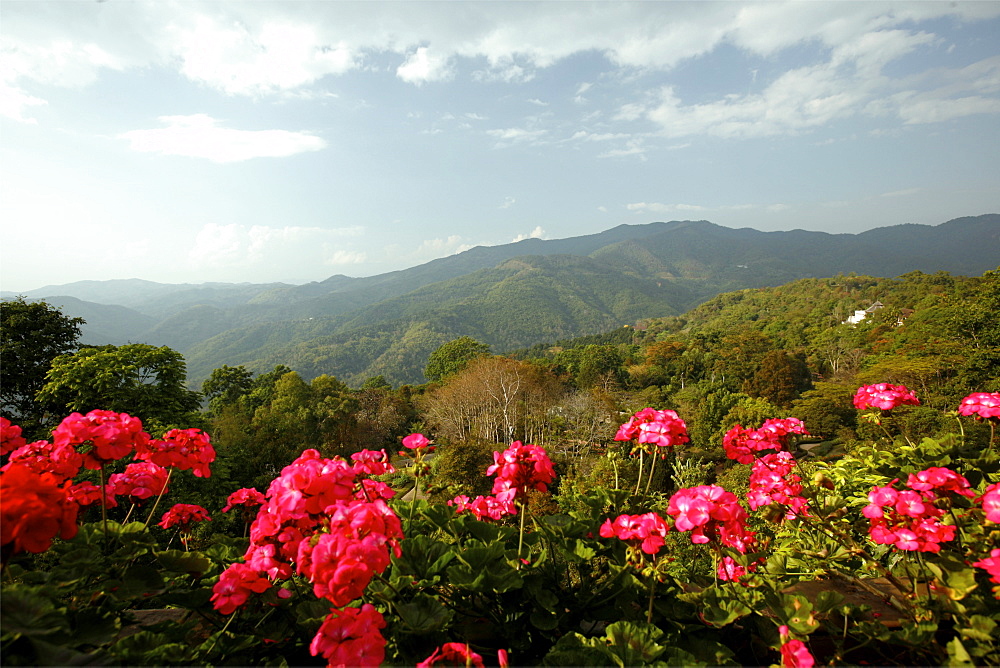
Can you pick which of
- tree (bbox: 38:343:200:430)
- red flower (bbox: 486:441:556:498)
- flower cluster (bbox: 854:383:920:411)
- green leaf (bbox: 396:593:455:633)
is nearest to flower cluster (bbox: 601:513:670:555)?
red flower (bbox: 486:441:556:498)

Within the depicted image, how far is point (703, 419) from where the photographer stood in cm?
1948

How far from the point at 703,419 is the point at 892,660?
19.8 m

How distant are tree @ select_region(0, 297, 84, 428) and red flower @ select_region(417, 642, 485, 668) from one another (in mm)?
14584

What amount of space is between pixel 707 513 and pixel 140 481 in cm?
267

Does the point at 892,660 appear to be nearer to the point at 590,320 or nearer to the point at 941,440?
the point at 941,440

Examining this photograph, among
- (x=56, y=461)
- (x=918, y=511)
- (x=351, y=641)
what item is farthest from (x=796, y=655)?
(x=56, y=461)

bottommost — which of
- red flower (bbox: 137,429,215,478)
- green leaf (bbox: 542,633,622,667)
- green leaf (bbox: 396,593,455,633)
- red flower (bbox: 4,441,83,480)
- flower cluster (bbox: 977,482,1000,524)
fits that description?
green leaf (bbox: 542,633,622,667)

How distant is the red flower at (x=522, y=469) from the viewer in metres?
1.80

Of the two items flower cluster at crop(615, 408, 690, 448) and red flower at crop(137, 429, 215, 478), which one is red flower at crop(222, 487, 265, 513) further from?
flower cluster at crop(615, 408, 690, 448)

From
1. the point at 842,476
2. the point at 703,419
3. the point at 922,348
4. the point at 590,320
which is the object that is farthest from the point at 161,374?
the point at 590,320

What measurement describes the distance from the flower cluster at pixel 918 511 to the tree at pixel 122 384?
11917 millimetres

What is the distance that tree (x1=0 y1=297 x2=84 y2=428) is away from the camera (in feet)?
35.8

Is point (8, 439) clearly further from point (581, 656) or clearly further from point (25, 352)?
point (25, 352)

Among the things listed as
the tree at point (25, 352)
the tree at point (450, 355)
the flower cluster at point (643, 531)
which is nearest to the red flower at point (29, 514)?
the flower cluster at point (643, 531)
